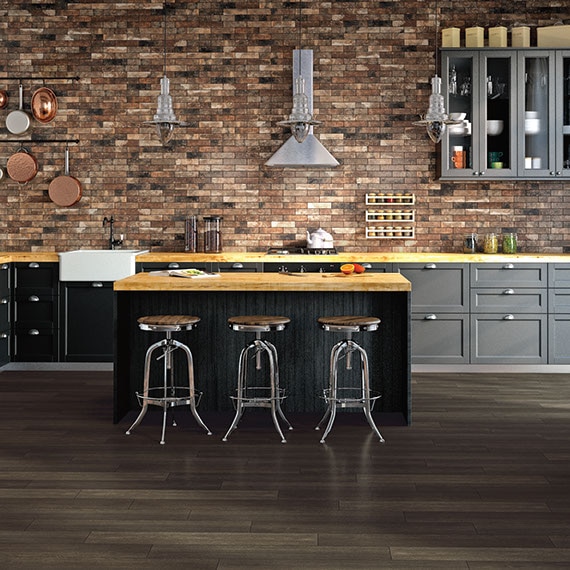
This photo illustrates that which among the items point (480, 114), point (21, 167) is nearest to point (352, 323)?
point (480, 114)

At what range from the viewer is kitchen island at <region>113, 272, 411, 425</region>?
524 cm

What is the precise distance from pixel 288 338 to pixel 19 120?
3.71m

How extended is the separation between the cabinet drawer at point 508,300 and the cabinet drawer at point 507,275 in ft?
0.13

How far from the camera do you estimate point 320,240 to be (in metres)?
7.18

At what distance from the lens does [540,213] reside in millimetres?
7477

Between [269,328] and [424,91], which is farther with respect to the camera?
[424,91]

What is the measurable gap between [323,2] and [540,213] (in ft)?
8.68

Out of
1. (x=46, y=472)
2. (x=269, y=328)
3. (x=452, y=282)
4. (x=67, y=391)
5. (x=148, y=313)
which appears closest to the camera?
(x=46, y=472)

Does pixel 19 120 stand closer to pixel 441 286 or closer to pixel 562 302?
pixel 441 286

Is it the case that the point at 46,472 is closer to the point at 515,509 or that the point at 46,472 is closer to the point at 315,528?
the point at 315,528

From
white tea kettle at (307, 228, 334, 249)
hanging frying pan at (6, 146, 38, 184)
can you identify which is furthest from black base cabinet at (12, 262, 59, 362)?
white tea kettle at (307, 228, 334, 249)

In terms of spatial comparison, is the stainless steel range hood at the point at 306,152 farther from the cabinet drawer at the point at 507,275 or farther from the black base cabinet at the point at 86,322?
the black base cabinet at the point at 86,322

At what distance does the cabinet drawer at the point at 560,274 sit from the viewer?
6828 mm

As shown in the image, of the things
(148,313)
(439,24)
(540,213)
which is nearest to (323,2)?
(439,24)
